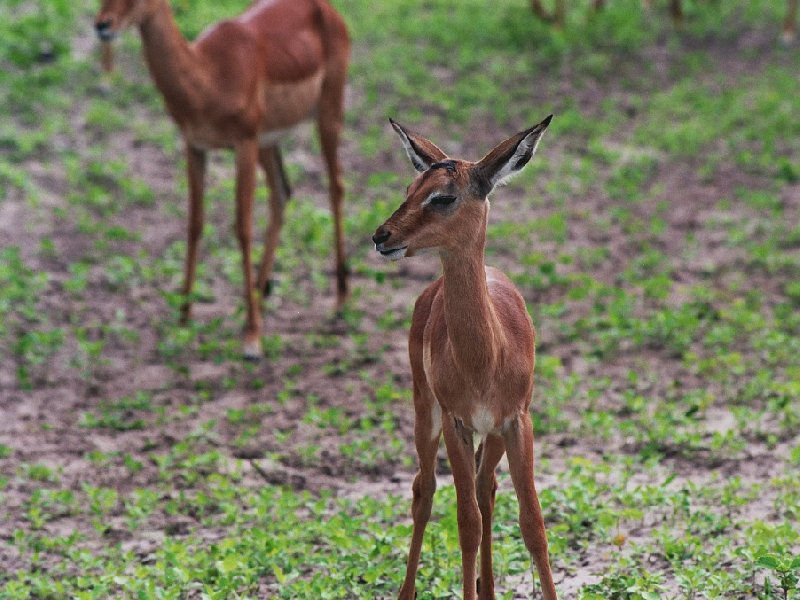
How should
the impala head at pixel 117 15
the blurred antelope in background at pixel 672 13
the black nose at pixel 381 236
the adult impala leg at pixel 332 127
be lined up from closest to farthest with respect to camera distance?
the black nose at pixel 381 236
the impala head at pixel 117 15
the adult impala leg at pixel 332 127
the blurred antelope in background at pixel 672 13

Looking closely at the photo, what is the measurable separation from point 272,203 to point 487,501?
15.3 ft

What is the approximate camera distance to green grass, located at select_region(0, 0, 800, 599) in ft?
16.1

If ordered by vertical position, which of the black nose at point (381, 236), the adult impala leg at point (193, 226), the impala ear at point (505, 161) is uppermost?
the impala ear at point (505, 161)

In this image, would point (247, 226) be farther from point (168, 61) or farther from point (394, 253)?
point (394, 253)

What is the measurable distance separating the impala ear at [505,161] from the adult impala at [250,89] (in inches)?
160

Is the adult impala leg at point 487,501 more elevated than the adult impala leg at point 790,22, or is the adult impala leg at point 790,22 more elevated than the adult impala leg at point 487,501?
the adult impala leg at point 790,22

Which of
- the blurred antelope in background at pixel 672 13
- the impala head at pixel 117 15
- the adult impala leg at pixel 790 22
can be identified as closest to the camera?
the impala head at pixel 117 15

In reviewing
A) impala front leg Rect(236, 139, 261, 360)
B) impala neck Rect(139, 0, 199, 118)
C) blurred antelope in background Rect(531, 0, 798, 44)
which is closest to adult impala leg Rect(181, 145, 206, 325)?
impala front leg Rect(236, 139, 261, 360)

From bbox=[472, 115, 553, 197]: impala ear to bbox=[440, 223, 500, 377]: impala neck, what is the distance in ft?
0.52

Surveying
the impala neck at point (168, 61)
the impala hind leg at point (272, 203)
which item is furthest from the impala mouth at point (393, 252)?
the impala hind leg at point (272, 203)

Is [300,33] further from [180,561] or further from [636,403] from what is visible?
[180,561]

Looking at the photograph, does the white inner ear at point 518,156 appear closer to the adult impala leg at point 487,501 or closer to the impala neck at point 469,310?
the impala neck at point 469,310

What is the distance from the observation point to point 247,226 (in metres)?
7.82

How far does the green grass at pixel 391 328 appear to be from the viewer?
194 inches
